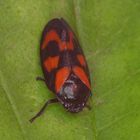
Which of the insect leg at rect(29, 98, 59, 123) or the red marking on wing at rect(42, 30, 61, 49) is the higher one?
the red marking on wing at rect(42, 30, 61, 49)

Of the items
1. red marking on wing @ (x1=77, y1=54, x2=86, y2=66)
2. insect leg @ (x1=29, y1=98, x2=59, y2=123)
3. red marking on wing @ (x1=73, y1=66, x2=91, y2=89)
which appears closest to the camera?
insect leg @ (x1=29, y1=98, x2=59, y2=123)

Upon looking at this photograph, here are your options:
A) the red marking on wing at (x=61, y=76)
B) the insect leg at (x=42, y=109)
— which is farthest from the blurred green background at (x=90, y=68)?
the red marking on wing at (x=61, y=76)

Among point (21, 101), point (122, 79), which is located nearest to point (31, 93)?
point (21, 101)

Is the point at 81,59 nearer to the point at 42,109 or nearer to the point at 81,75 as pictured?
the point at 81,75

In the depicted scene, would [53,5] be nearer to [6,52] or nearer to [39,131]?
[6,52]

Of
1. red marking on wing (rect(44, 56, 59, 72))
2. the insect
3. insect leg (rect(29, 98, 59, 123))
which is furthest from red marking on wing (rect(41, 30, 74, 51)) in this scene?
insect leg (rect(29, 98, 59, 123))

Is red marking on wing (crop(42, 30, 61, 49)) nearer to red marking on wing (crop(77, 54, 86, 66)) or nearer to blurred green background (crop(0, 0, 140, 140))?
blurred green background (crop(0, 0, 140, 140))

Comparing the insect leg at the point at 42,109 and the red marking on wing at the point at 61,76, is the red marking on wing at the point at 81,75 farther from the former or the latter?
the insect leg at the point at 42,109

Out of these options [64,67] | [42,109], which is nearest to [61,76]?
[64,67]
